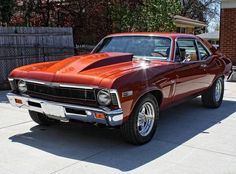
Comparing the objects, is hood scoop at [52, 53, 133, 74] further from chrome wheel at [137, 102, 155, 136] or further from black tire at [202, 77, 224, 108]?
black tire at [202, 77, 224, 108]

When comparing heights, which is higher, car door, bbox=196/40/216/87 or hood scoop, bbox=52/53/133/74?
hood scoop, bbox=52/53/133/74

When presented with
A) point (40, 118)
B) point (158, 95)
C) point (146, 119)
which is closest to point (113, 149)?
point (146, 119)

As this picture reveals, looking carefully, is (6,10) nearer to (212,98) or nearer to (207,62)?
(207,62)

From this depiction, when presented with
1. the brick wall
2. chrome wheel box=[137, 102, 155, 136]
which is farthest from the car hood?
the brick wall

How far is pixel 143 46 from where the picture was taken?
6.38m

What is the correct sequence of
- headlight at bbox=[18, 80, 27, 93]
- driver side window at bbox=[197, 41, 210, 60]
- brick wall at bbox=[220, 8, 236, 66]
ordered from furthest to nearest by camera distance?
Result: 1. brick wall at bbox=[220, 8, 236, 66]
2. driver side window at bbox=[197, 41, 210, 60]
3. headlight at bbox=[18, 80, 27, 93]

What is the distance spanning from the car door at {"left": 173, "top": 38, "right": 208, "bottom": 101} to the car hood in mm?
828

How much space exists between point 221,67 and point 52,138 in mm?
4224

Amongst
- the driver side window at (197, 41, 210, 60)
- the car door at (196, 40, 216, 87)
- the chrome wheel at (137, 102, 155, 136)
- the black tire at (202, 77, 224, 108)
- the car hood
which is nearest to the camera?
the car hood

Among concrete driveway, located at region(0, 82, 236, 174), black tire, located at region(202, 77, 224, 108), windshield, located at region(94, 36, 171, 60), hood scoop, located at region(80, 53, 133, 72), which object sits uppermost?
windshield, located at region(94, 36, 171, 60)

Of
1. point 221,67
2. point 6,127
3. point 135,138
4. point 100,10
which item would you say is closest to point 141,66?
point 135,138

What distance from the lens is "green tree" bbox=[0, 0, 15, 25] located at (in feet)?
39.6

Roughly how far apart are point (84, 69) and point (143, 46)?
5.16 ft

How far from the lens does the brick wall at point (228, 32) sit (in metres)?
13.2
